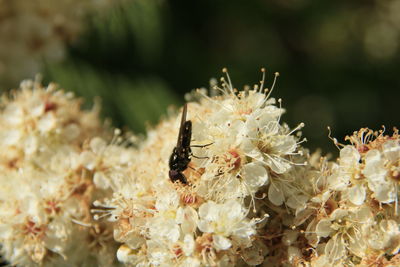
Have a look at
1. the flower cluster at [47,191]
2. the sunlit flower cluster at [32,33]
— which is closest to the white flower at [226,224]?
the flower cluster at [47,191]

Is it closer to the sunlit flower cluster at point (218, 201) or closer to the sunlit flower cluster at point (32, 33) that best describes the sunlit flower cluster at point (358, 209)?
the sunlit flower cluster at point (218, 201)

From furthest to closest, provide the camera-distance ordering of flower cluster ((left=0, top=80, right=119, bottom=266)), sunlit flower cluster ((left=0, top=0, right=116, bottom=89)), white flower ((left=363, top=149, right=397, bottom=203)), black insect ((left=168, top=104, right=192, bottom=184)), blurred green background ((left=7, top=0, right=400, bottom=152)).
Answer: blurred green background ((left=7, top=0, right=400, bottom=152)) < sunlit flower cluster ((left=0, top=0, right=116, bottom=89)) < flower cluster ((left=0, top=80, right=119, bottom=266)) < black insect ((left=168, top=104, right=192, bottom=184)) < white flower ((left=363, top=149, right=397, bottom=203))

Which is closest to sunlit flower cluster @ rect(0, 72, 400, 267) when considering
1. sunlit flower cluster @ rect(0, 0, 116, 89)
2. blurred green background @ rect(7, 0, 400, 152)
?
blurred green background @ rect(7, 0, 400, 152)

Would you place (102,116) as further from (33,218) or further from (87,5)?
(33,218)

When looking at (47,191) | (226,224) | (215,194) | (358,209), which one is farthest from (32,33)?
(358,209)

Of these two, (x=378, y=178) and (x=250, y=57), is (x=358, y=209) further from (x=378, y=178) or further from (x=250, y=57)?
(x=250, y=57)

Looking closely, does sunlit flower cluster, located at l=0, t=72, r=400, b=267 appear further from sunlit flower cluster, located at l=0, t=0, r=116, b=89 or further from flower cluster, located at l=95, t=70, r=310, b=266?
sunlit flower cluster, located at l=0, t=0, r=116, b=89
